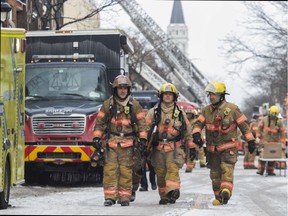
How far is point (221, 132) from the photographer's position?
15.1 m

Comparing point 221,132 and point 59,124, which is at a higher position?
point 221,132

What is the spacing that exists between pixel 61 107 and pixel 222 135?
4.78 m

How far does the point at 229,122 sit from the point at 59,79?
585cm

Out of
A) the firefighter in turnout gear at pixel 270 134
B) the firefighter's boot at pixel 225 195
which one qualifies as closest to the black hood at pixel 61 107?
the firefighter's boot at pixel 225 195

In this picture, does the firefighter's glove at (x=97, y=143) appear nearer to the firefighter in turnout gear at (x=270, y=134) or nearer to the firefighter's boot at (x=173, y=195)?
the firefighter's boot at (x=173, y=195)

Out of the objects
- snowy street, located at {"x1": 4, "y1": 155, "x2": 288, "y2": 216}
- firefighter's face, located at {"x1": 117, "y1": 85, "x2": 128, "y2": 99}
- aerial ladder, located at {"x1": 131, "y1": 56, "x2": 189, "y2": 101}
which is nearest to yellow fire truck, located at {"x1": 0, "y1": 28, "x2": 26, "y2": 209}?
snowy street, located at {"x1": 4, "y1": 155, "x2": 288, "y2": 216}

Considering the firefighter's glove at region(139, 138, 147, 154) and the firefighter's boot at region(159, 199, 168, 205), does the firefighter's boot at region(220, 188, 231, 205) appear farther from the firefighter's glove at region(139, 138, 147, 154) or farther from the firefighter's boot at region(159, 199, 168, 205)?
the firefighter's glove at region(139, 138, 147, 154)

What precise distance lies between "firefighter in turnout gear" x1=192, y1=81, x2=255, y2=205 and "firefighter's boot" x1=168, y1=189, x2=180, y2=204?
29.3 inches

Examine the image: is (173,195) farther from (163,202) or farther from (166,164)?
(166,164)

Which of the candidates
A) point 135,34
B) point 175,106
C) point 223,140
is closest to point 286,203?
point 223,140

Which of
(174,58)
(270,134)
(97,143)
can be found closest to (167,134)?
(97,143)

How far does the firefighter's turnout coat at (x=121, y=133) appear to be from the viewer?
13.8 meters

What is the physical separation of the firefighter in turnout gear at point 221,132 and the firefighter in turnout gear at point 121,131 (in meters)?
1.32

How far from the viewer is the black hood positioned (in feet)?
61.3
